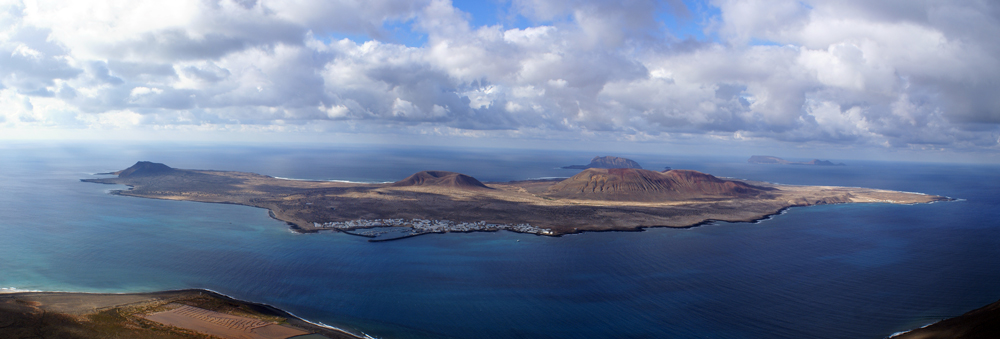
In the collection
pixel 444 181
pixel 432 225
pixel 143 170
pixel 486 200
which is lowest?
pixel 432 225

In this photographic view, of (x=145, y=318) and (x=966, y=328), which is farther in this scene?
(x=145, y=318)

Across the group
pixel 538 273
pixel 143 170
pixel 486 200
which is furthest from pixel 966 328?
pixel 143 170

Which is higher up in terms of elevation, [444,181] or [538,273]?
[444,181]

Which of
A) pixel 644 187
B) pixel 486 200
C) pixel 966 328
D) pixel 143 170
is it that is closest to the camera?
pixel 966 328

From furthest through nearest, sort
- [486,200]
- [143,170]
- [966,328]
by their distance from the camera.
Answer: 1. [143,170]
2. [486,200]
3. [966,328]

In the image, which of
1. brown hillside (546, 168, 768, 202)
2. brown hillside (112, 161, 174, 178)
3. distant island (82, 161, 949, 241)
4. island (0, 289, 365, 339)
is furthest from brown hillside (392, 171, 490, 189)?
island (0, 289, 365, 339)

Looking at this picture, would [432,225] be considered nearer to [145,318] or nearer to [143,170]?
[145,318]

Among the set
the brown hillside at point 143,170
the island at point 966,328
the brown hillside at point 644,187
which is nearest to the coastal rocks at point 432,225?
the brown hillside at point 644,187
